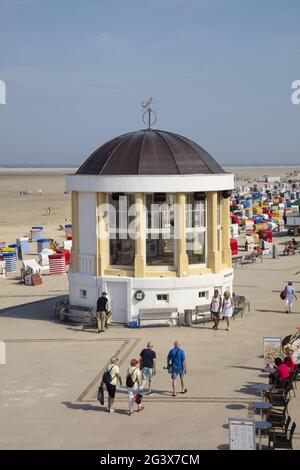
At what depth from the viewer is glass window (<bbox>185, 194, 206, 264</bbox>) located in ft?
71.3

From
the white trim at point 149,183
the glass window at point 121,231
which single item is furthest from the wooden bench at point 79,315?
the white trim at point 149,183

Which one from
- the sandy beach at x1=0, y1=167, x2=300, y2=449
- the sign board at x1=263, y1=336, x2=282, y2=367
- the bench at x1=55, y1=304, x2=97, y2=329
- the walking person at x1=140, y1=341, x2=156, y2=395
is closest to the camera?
the sandy beach at x1=0, y1=167, x2=300, y2=449

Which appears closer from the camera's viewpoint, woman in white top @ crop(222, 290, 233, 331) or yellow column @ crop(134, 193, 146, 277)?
woman in white top @ crop(222, 290, 233, 331)

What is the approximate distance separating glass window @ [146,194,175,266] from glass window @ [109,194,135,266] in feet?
1.60

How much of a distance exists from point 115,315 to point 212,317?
2.85m

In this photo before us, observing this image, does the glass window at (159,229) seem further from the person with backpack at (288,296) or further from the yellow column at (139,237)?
the person with backpack at (288,296)

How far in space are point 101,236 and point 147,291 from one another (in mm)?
2094

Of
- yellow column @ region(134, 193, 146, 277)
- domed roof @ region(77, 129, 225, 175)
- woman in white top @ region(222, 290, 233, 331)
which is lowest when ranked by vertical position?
woman in white top @ region(222, 290, 233, 331)

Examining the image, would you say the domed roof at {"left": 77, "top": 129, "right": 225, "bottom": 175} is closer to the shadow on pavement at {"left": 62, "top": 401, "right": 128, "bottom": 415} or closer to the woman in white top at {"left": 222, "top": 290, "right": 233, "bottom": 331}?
the woman in white top at {"left": 222, "top": 290, "right": 233, "bottom": 331}

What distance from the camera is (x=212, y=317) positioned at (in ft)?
68.4

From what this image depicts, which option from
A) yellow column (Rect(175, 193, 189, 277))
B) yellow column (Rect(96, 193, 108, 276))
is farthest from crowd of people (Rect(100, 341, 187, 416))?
yellow column (Rect(96, 193, 108, 276))

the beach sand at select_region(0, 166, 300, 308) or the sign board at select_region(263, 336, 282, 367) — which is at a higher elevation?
the beach sand at select_region(0, 166, 300, 308)
